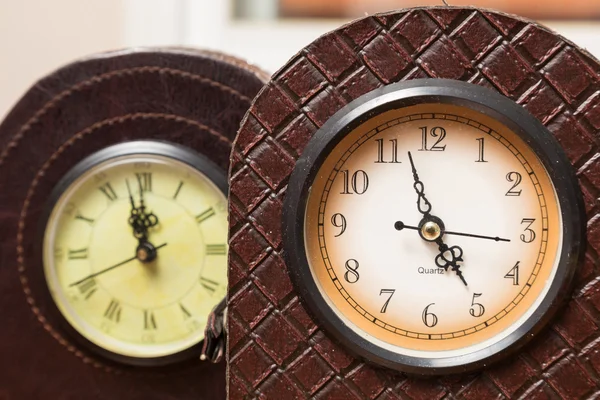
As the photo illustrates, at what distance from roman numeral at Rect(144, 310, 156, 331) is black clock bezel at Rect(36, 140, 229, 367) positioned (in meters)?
0.05

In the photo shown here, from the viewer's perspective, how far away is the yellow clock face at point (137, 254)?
101 centimetres

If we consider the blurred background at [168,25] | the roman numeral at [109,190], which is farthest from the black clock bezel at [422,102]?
the blurred background at [168,25]

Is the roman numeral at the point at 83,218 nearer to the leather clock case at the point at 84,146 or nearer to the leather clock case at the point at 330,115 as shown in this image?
A: the leather clock case at the point at 84,146

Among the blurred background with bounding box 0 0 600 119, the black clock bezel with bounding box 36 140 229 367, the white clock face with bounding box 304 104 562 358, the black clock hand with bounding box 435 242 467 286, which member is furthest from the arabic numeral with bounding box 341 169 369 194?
the blurred background with bounding box 0 0 600 119

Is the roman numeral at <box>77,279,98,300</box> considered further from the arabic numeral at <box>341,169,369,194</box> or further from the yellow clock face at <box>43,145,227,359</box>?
the arabic numeral at <box>341,169,369,194</box>

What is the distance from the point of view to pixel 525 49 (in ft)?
2.45

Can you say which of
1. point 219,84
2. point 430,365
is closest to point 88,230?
point 219,84

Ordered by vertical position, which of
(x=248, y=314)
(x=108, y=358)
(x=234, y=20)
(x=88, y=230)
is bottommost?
(x=248, y=314)

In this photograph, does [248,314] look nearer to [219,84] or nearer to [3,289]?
[219,84]

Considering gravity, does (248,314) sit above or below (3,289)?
below

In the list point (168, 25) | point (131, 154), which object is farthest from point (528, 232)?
point (168, 25)

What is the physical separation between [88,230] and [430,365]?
1.84 ft

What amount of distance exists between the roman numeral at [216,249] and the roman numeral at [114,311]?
0.54ft

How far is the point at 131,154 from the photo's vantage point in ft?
3.30
